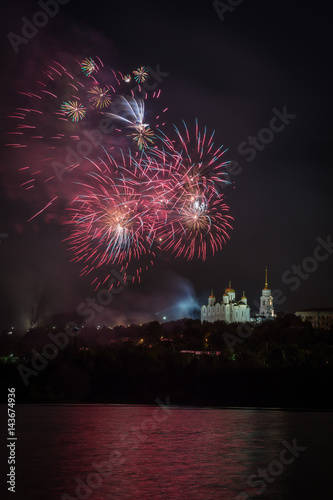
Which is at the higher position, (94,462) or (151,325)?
(151,325)

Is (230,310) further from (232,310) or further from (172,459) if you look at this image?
(172,459)

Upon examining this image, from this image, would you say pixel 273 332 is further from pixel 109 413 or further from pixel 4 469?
pixel 4 469

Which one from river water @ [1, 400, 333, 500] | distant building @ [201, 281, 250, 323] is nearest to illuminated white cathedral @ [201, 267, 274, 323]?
distant building @ [201, 281, 250, 323]

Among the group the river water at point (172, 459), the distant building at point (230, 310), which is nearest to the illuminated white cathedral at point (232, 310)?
the distant building at point (230, 310)

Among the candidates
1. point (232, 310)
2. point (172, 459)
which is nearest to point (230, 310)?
point (232, 310)

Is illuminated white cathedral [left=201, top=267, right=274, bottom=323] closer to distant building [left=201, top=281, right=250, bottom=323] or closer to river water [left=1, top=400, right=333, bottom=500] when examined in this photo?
distant building [left=201, top=281, right=250, bottom=323]

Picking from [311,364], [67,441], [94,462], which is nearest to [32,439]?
[67,441]
